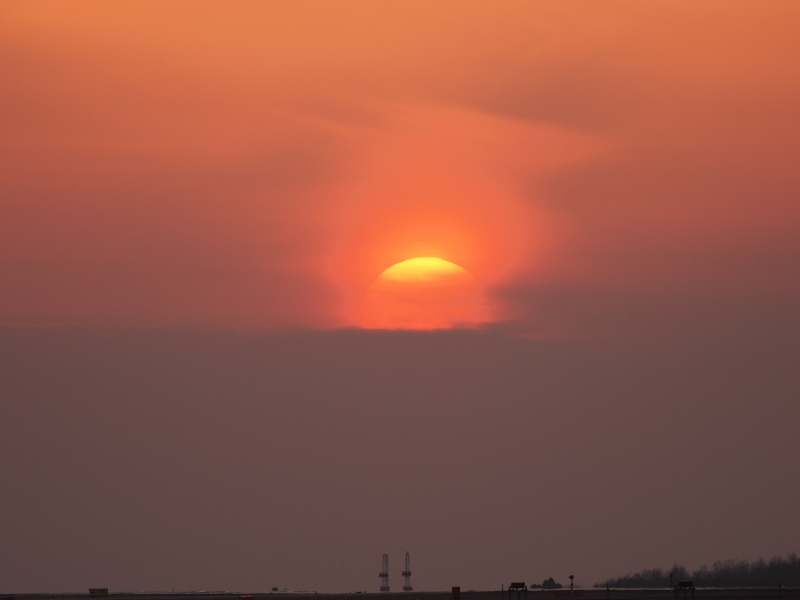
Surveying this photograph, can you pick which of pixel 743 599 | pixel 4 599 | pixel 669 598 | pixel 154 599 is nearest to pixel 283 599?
pixel 154 599

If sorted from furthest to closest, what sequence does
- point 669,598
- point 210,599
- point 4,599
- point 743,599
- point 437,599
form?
point 4,599 → point 210,599 → point 437,599 → point 669,598 → point 743,599

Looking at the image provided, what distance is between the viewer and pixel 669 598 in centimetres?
15262

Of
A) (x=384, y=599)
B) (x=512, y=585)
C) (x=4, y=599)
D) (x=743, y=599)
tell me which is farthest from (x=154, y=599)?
(x=743, y=599)

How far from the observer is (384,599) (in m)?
174

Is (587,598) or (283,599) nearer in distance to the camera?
(587,598)

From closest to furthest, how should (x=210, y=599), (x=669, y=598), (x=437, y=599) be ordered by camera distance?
(x=669, y=598)
(x=437, y=599)
(x=210, y=599)

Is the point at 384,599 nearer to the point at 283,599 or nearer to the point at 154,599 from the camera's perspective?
the point at 283,599

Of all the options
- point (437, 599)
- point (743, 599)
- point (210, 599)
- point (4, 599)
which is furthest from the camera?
point (4, 599)

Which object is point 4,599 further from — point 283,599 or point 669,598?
point 669,598

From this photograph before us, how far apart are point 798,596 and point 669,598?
1511 cm

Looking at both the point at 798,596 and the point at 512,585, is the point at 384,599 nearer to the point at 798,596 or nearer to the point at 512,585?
the point at 512,585

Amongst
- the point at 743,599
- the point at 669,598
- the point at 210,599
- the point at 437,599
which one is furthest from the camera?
the point at 210,599

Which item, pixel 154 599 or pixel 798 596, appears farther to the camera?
pixel 154 599

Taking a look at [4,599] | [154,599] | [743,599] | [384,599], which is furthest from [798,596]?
[4,599]
